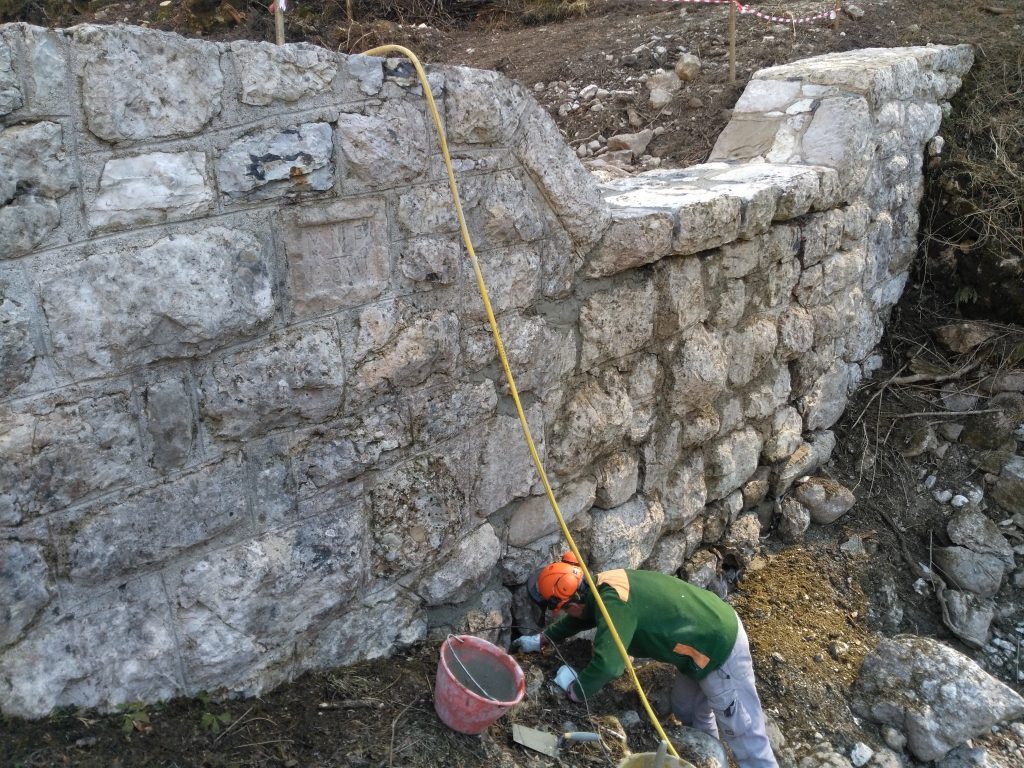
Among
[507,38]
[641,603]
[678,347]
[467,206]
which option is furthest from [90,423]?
[507,38]

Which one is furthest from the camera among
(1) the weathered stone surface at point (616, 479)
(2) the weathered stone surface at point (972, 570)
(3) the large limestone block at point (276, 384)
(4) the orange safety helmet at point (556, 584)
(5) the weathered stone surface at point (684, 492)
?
(2) the weathered stone surface at point (972, 570)

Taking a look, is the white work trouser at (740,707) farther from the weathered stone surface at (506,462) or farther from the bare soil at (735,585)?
the weathered stone surface at (506,462)

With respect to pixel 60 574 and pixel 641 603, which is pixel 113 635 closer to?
pixel 60 574

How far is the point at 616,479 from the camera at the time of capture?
10.8ft

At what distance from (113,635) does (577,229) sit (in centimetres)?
175

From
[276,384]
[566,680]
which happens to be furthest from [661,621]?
[276,384]

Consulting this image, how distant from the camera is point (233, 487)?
2199mm

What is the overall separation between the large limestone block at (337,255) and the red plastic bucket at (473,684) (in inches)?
40.7

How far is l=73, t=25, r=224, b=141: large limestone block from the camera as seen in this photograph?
1.82 meters

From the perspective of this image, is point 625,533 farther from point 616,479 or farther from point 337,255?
point 337,255

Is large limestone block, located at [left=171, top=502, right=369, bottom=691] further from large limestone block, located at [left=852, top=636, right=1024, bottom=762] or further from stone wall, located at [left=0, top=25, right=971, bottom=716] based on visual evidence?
large limestone block, located at [left=852, top=636, right=1024, bottom=762]

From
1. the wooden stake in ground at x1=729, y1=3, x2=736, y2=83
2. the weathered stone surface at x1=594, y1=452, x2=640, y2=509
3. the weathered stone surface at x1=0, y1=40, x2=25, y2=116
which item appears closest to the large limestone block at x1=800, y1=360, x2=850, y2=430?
the weathered stone surface at x1=594, y1=452, x2=640, y2=509

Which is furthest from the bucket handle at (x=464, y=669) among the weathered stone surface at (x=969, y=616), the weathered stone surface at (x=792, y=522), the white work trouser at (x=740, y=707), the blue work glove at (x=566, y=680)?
the weathered stone surface at (x=969, y=616)

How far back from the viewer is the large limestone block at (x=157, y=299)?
187 centimetres
